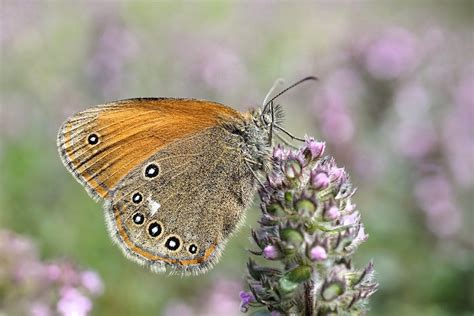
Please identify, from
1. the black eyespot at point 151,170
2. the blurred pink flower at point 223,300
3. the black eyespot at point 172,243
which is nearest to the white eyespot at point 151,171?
the black eyespot at point 151,170

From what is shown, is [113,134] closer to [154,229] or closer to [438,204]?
[154,229]

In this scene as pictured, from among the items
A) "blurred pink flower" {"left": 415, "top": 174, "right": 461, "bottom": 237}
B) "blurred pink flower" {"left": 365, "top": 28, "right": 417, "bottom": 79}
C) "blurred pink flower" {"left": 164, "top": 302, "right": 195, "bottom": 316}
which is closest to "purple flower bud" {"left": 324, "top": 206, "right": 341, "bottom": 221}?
"blurred pink flower" {"left": 164, "top": 302, "right": 195, "bottom": 316}

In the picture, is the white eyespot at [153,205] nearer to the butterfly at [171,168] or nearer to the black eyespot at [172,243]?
the butterfly at [171,168]

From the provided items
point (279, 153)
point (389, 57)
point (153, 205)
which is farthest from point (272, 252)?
point (389, 57)

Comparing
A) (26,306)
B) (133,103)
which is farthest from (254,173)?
(26,306)

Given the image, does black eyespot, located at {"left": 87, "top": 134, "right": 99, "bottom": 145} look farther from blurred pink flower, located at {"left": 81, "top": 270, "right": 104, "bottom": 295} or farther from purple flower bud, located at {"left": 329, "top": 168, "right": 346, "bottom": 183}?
purple flower bud, located at {"left": 329, "top": 168, "right": 346, "bottom": 183}

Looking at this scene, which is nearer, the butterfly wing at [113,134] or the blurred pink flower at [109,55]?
the butterfly wing at [113,134]

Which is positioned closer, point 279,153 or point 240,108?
point 279,153
